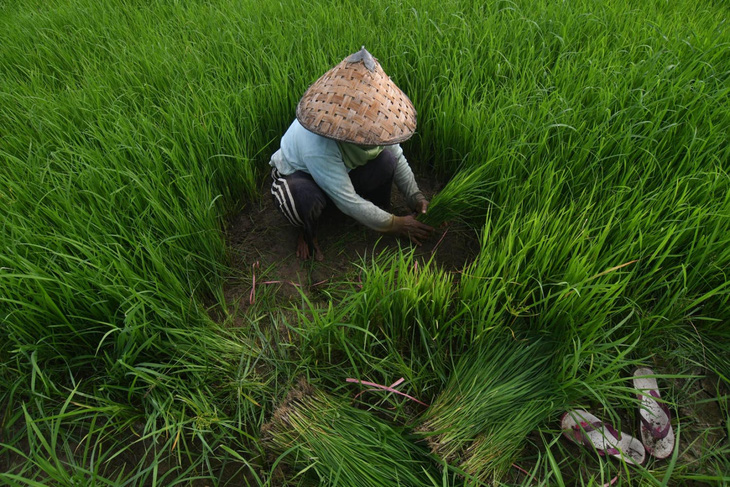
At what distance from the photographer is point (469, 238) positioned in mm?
1859

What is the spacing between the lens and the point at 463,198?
5.59 ft

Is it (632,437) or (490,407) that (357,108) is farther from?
(632,437)

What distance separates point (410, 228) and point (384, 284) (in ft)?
1.24

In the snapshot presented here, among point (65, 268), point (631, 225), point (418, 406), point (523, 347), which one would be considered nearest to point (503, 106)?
point (631, 225)

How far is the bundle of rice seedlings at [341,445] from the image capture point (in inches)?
44.3

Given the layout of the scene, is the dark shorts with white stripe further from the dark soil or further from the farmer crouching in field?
the dark soil

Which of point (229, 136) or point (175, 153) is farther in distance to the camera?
point (229, 136)

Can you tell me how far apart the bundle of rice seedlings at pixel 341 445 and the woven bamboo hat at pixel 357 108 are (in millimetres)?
808

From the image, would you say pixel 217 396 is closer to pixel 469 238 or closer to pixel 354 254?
pixel 354 254

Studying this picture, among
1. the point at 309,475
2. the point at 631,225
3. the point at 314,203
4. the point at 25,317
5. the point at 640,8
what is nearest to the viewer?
the point at 309,475

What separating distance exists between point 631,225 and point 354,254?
102 centimetres

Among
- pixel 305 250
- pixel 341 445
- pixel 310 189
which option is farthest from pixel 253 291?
pixel 341 445

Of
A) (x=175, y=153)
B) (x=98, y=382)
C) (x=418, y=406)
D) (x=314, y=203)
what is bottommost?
(x=418, y=406)

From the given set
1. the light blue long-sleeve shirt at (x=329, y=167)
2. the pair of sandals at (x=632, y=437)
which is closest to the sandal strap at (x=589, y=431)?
the pair of sandals at (x=632, y=437)
